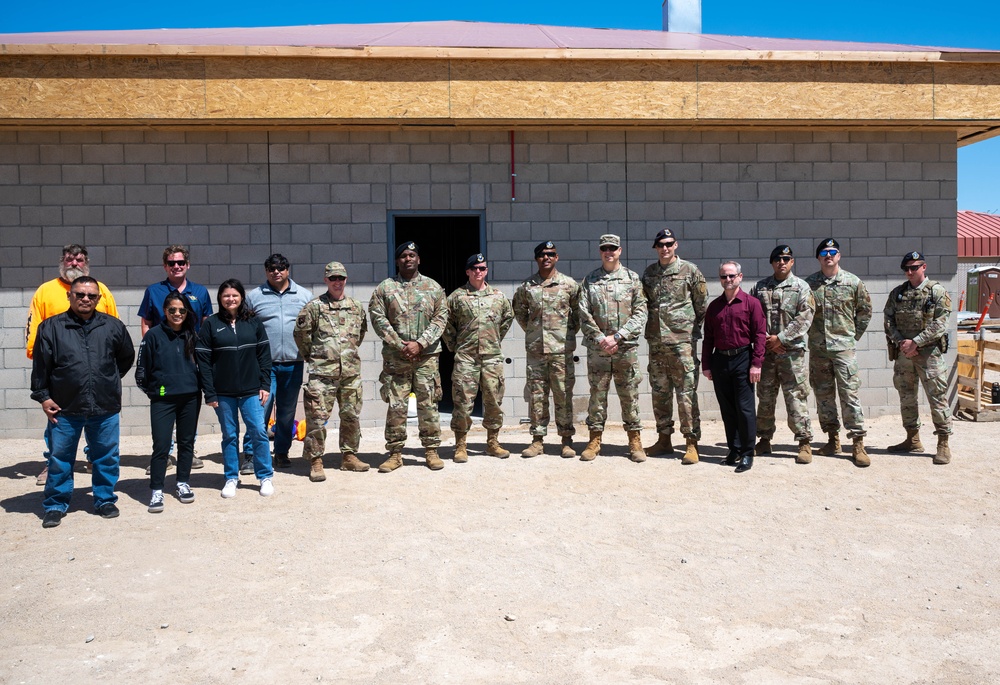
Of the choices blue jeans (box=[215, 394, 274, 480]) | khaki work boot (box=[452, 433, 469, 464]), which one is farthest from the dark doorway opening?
blue jeans (box=[215, 394, 274, 480])

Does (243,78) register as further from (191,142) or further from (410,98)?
(410,98)

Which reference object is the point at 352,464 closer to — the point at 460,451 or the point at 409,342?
the point at 460,451

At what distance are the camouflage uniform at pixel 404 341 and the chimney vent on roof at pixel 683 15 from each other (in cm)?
783

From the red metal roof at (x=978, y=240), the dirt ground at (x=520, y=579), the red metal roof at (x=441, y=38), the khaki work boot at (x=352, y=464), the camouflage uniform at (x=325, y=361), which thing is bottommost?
the dirt ground at (x=520, y=579)

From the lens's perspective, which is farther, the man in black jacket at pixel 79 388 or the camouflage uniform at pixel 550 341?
the camouflage uniform at pixel 550 341

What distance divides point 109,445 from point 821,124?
24.4 feet

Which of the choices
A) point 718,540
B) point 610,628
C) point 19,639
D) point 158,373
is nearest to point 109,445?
point 158,373

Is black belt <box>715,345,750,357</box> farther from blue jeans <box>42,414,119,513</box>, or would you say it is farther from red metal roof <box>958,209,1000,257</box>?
red metal roof <box>958,209,1000,257</box>

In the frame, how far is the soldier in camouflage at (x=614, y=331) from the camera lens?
23.0 ft

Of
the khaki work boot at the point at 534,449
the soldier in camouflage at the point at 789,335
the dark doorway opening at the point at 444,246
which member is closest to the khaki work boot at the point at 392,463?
the khaki work boot at the point at 534,449

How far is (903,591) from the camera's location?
170 inches

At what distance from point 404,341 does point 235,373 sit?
1410mm

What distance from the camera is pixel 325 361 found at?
21.2 feet

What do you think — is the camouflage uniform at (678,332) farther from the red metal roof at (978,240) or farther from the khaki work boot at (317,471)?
the red metal roof at (978,240)
